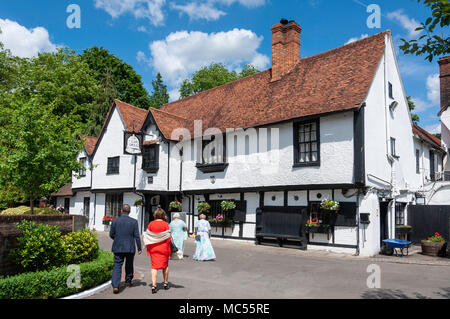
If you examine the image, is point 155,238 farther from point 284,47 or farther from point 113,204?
point 113,204

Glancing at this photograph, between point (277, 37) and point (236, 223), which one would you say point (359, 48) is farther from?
point (236, 223)

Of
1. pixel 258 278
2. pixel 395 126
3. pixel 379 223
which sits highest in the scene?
pixel 395 126

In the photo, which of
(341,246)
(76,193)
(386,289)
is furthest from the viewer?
(76,193)

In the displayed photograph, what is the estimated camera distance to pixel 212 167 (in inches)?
782

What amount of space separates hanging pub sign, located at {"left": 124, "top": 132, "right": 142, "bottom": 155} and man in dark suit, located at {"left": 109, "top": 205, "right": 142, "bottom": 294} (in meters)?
13.8

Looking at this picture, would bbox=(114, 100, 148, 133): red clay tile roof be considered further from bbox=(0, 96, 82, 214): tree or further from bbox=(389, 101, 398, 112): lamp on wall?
bbox=(389, 101, 398, 112): lamp on wall

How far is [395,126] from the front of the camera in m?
19.0

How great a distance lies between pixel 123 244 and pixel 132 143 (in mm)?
14678

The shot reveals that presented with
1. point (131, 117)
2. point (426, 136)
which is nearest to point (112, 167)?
point (131, 117)

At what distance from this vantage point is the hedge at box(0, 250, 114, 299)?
6797 mm

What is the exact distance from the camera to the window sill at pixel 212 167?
19.4m
